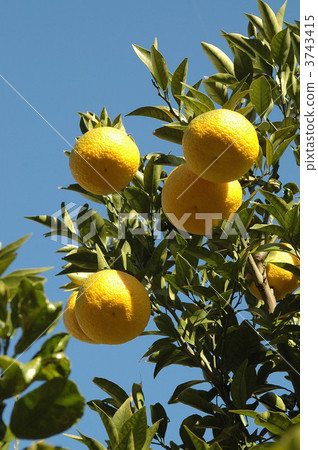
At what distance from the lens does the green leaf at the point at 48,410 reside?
18.7 inches

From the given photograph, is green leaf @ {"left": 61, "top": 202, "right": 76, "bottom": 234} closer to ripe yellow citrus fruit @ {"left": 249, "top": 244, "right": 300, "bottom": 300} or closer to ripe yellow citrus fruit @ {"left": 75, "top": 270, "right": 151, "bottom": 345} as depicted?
ripe yellow citrus fruit @ {"left": 75, "top": 270, "right": 151, "bottom": 345}

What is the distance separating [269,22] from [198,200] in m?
1.16

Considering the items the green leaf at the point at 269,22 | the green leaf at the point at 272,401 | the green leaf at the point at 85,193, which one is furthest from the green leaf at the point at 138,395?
the green leaf at the point at 269,22

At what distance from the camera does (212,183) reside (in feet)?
5.73

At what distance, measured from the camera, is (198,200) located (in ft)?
5.67

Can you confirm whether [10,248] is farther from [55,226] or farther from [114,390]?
[55,226]

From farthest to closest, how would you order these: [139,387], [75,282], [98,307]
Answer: [75,282]
[139,387]
[98,307]

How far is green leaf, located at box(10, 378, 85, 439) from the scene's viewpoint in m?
0.48

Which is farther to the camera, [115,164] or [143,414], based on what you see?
[115,164]

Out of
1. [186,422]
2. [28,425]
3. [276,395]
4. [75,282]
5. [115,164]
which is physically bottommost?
[276,395]

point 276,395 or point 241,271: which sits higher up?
point 241,271

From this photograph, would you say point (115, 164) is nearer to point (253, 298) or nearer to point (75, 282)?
point (75, 282)
